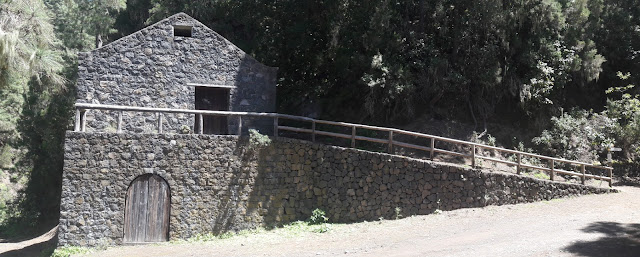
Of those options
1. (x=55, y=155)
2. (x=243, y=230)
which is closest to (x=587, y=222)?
(x=243, y=230)

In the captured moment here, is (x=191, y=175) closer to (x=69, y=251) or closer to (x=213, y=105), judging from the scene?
(x=69, y=251)

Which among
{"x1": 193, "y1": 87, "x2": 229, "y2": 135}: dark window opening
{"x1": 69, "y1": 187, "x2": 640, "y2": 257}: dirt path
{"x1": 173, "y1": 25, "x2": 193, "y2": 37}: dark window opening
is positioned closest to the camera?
{"x1": 69, "y1": 187, "x2": 640, "y2": 257}: dirt path

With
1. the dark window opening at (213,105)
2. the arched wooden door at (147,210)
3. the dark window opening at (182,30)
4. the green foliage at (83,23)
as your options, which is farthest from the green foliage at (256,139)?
the green foliage at (83,23)

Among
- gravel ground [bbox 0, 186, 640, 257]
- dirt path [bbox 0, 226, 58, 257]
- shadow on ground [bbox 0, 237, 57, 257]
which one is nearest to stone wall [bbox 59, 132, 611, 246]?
gravel ground [bbox 0, 186, 640, 257]

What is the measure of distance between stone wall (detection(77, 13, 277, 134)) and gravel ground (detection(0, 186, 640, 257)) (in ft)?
14.2

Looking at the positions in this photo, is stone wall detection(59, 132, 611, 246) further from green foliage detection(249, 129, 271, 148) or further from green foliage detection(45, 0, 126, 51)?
green foliage detection(45, 0, 126, 51)

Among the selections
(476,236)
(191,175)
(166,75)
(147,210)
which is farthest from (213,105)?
(476,236)

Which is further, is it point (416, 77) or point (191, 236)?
point (416, 77)

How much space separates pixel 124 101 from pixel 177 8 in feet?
27.7

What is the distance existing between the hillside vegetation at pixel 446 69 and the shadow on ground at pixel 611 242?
5719mm

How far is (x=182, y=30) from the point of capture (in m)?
17.3

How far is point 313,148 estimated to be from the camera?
15.8 m

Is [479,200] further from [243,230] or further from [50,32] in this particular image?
[50,32]

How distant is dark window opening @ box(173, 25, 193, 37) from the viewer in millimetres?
17031
